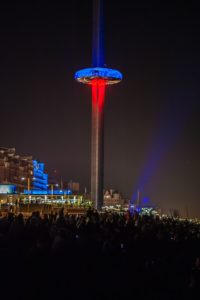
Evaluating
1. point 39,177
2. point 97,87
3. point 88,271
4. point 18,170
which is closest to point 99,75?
point 97,87

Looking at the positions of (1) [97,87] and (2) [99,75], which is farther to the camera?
(1) [97,87]

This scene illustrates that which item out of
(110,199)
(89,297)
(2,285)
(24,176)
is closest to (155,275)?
(89,297)

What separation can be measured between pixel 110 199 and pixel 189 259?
6523 inches

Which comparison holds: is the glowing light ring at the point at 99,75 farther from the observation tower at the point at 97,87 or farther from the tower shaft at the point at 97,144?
the tower shaft at the point at 97,144

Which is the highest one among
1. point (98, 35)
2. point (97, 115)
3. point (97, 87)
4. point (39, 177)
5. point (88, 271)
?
point (98, 35)

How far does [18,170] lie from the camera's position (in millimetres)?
145625

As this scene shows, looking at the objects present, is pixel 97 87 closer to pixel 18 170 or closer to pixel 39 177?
pixel 18 170

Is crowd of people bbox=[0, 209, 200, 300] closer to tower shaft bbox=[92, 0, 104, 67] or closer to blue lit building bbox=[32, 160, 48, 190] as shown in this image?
tower shaft bbox=[92, 0, 104, 67]

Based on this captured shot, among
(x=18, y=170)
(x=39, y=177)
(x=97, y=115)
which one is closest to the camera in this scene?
(x=97, y=115)

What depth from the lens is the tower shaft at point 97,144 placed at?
80062 millimetres

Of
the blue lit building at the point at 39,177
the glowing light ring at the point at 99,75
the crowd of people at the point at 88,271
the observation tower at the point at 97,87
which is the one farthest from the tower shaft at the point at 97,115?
the blue lit building at the point at 39,177

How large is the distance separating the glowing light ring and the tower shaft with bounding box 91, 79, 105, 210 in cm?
104

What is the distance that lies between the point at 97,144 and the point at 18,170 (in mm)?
67858

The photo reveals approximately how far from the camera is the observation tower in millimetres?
80250
